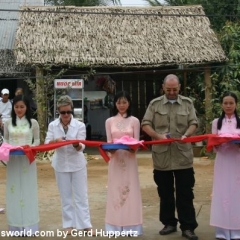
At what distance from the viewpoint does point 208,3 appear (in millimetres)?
20672

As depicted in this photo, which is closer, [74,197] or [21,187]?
[21,187]

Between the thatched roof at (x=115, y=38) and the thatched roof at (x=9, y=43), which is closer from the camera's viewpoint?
the thatched roof at (x=115, y=38)

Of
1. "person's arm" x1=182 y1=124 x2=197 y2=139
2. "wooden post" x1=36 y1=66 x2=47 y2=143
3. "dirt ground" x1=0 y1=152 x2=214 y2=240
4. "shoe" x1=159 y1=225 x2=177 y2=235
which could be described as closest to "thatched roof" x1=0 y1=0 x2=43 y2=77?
"wooden post" x1=36 y1=66 x2=47 y2=143

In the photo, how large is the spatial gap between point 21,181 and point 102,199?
255 centimetres

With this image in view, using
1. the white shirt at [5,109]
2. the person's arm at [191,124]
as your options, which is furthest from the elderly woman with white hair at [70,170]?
the white shirt at [5,109]

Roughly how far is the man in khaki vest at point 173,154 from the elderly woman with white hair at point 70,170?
33.4 inches

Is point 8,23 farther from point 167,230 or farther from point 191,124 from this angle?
point 167,230

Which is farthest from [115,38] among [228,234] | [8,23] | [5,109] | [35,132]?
[228,234]

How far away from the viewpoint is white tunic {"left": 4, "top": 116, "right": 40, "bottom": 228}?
5.61 m

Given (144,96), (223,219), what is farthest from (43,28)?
(223,219)

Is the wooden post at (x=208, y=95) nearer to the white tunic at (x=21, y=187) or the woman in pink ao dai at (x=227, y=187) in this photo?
the woman in pink ao dai at (x=227, y=187)

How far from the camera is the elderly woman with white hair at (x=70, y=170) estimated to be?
5.66m

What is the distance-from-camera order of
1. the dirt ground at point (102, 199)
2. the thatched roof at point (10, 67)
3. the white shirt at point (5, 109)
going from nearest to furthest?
the dirt ground at point (102, 199) → the white shirt at point (5, 109) → the thatched roof at point (10, 67)

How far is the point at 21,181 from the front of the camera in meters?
5.61
